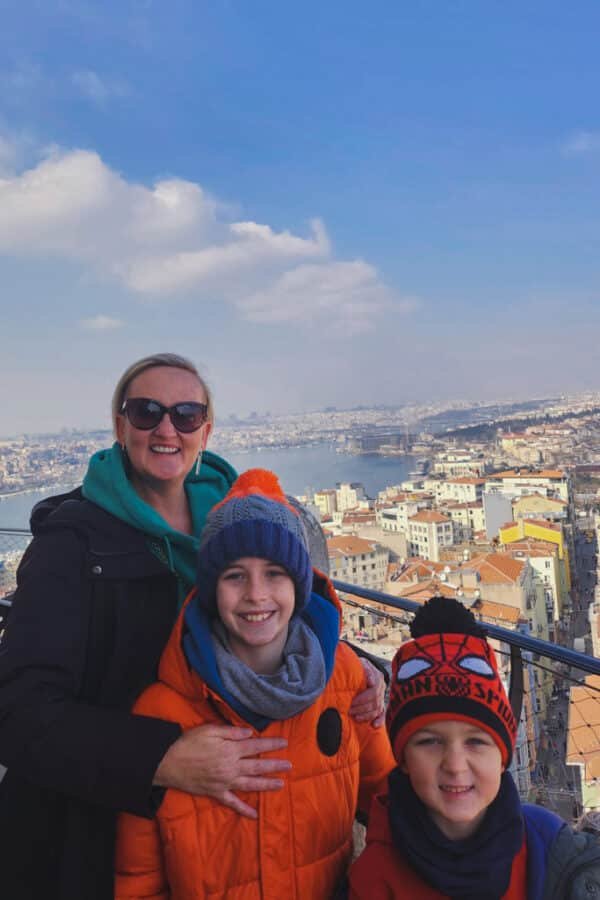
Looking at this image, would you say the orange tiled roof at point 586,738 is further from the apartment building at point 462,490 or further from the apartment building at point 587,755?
the apartment building at point 462,490

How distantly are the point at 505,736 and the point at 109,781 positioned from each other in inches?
21.3

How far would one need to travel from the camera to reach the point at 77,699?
0.93 m

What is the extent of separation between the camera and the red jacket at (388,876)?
79 centimetres

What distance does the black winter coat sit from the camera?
0.85 meters

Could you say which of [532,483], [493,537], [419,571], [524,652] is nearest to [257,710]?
[524,652]

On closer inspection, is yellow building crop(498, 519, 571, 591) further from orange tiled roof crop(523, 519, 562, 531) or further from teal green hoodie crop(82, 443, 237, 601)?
teal green hoodie crop(82, 443, 237, 601)

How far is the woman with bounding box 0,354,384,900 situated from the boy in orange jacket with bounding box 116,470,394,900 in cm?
4

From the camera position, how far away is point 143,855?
0.90 meters

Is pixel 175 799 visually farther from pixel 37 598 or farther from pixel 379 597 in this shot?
pixel 379 597

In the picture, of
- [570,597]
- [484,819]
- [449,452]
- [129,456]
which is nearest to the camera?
[484,819]

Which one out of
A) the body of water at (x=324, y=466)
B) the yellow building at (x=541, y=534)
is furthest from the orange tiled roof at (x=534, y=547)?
the body of water at (x=324, y=466)

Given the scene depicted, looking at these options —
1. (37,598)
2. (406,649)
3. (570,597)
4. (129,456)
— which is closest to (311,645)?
(406,649)

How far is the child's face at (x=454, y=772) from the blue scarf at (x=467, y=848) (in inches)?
0.7

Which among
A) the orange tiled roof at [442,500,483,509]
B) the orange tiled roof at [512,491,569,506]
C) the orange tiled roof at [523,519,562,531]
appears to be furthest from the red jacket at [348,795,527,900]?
the orange tiled roof at [442,500,483,509]
